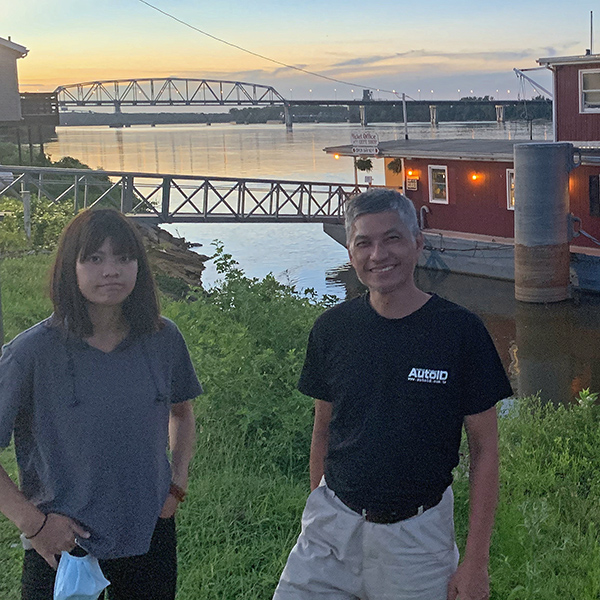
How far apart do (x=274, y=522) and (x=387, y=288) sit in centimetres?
260

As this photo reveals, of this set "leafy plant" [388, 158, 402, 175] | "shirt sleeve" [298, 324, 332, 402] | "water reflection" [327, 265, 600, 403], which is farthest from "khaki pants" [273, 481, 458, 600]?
"leafy plant" [388, 158, 402, 175]

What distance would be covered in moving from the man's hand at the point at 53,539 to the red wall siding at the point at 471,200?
21721mm

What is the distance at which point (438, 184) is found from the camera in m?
25.3

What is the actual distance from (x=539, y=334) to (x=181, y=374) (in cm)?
1690

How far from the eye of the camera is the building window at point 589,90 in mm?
20891

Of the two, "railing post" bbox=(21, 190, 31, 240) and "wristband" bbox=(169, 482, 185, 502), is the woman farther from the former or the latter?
"railing post" bbox=(21, 190, 31, 240)

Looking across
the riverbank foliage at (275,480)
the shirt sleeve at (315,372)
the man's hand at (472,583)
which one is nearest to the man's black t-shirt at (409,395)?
the shirt sleeve at (315,372)

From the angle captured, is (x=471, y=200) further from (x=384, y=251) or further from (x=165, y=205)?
(x=384, y=251)

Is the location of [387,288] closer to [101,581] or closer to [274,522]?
[101,581]

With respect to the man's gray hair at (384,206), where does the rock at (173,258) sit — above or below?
below

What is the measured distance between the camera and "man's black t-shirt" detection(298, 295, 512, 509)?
2430 millimetres

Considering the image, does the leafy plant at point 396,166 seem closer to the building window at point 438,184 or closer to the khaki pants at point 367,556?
the building window at point 438,184

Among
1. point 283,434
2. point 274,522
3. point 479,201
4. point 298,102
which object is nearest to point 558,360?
point 479,201

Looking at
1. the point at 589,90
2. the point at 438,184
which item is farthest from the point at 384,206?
the point at 438,184
